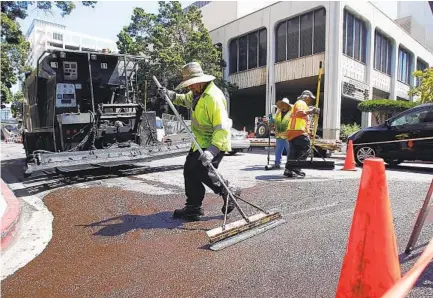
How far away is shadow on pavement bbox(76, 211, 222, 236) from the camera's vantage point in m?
4.38

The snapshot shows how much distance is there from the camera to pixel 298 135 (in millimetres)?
7559

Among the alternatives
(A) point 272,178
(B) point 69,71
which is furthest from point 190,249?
(B) point 69,71

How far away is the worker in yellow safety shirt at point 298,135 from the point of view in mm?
7443

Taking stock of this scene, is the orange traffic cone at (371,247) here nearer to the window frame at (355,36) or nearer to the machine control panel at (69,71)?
the machine control panel at (69,71)

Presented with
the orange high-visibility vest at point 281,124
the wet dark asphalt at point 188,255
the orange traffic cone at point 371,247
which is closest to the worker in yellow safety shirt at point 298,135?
the orange high-visibility vest at point 281,124

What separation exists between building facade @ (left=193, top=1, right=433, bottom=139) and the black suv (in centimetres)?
930

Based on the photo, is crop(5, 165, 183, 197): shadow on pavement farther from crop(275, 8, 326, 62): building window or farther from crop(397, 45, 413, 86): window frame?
crop(397, 45, 413, 86): window frame

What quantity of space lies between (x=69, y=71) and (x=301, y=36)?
17.5 m

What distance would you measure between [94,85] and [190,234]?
5.89 m

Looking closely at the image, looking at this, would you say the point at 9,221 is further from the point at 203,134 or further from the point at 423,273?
the point at 423,273

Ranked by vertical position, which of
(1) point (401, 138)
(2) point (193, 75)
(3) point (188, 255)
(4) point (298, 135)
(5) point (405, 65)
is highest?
(5) point (405, 65)

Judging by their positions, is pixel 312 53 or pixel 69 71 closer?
pixel 69 71

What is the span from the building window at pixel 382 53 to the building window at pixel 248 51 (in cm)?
773

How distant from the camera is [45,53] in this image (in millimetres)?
7973
